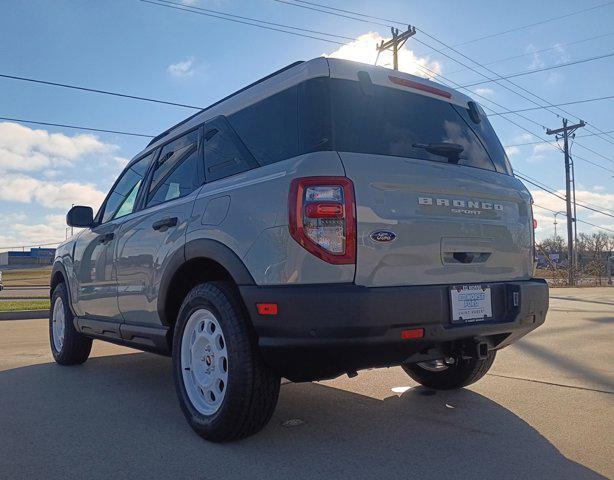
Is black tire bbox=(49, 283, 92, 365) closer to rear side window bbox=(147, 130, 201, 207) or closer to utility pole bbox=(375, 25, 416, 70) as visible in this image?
rear side window bbox=(147, 130, 201, 207)

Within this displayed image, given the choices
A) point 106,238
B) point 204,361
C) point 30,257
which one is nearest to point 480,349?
point 204,361

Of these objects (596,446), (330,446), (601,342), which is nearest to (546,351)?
(601,342)

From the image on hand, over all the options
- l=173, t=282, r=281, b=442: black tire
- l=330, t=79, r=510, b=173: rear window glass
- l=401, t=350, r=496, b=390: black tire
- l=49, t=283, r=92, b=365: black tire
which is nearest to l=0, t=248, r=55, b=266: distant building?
l=49, t=283, r=92, b=365: black tire

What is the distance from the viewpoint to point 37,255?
374ft

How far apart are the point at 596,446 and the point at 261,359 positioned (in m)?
1.90

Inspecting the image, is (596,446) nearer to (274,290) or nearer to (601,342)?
(274,290)

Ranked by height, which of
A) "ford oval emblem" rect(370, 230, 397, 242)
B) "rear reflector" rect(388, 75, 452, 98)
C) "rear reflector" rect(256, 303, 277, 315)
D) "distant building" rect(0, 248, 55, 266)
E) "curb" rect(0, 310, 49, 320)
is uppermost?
"distant building" rect(0, 248, 55, 266)

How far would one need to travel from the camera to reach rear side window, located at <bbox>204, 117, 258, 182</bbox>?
3334 mm

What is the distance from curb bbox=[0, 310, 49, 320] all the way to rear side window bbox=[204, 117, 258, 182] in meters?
9.38

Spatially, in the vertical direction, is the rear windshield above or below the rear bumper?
above

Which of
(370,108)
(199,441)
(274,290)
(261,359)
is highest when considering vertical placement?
(370,108)

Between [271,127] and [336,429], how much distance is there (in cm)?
187

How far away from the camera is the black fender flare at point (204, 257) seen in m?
2.96

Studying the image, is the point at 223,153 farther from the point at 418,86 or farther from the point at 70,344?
the point at 70,344
